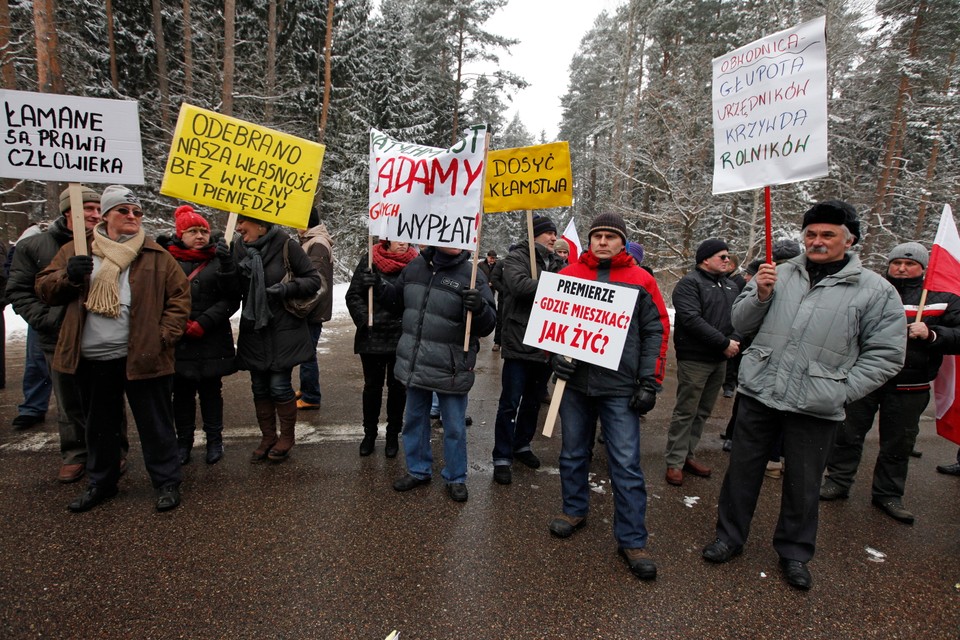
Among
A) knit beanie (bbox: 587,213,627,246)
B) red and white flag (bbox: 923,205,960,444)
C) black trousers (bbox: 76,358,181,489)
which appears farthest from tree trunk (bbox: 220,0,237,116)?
red and white flag (bbox: 923,205,960,444)

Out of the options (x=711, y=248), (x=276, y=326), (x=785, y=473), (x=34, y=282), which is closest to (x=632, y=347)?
(x=785, y=473)

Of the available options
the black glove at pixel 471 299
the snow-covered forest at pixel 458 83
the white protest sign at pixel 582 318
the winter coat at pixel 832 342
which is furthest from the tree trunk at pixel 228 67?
the winter coat at pixel 832 342

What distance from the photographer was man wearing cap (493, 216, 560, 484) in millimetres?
4086

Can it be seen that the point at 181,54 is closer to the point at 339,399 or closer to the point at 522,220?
the point at 339,399

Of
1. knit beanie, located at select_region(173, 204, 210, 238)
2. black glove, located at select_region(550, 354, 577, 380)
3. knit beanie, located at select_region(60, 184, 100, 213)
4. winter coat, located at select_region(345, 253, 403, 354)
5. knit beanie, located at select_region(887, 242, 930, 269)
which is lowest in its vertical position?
black glove, located at select_region(550, 354, 577, 380)

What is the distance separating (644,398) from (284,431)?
315 centimetres

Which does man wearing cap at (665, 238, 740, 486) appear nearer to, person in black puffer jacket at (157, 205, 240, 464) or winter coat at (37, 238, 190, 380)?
person in black puffer jacket at (157, 205, 240, 464)

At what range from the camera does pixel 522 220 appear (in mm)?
36500

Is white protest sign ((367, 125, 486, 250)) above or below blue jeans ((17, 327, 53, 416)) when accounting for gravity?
above

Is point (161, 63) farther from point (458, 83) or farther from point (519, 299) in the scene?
point (519, 299)

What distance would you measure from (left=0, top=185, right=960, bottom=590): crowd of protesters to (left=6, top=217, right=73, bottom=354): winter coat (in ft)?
0.05

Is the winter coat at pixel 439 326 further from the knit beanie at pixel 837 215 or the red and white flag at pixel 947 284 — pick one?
the red and white flag at pixel 947 284

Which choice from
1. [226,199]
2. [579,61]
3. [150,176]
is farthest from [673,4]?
[226,199]

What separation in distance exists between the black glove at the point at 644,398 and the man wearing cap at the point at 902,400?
7.12 feet
